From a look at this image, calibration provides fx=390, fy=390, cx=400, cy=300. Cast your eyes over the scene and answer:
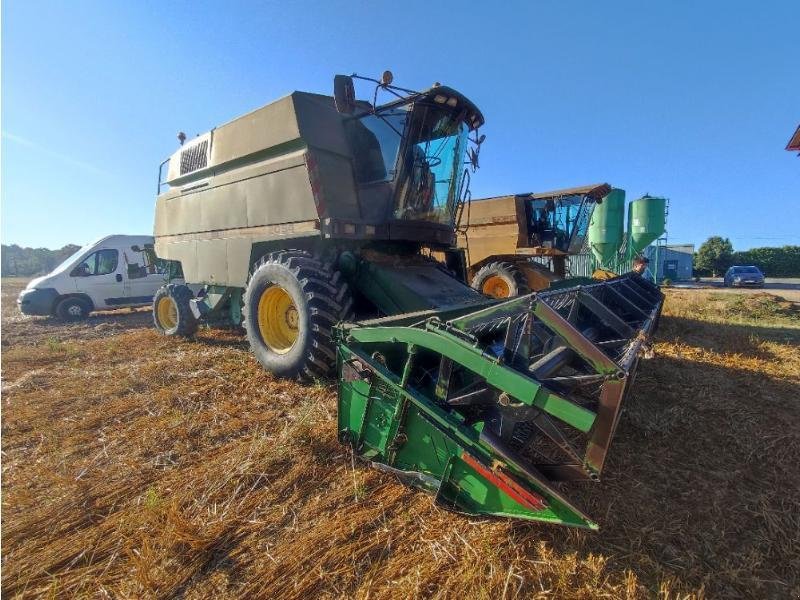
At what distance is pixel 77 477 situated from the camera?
2262mm

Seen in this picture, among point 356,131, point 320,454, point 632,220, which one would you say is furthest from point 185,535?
point 632,220

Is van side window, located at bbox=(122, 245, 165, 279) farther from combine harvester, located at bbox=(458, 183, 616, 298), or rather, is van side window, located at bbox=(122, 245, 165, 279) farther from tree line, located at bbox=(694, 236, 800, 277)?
tree line, located at bbox=(694, 236, 800, 277)

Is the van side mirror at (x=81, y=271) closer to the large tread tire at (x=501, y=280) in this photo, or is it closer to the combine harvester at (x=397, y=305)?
the combine harvester at (x=397, y=305)

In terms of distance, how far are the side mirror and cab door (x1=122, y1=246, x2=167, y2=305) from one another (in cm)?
863

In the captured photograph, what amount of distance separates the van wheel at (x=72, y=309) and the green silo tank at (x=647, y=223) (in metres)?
21.9

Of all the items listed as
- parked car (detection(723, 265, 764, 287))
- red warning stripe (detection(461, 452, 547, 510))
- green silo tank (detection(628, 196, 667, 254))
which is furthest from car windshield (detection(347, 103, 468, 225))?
parked car (detection(723, 265, 764, 287))

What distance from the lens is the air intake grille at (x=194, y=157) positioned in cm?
529

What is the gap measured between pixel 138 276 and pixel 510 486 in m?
11.3

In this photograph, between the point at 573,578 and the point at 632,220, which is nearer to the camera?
the point at 573,578

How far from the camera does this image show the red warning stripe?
155 centimetres

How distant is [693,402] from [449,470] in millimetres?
2516

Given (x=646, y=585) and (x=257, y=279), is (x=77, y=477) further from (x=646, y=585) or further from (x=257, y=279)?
(x=646, y=585)

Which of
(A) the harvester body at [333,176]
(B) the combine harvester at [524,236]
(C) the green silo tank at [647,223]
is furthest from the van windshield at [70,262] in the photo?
(C) the green silo tank at [647,223]

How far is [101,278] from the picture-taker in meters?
9.77
